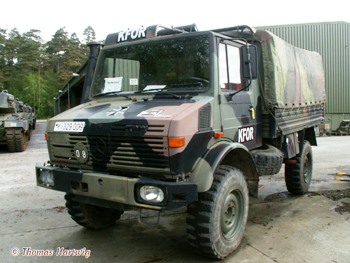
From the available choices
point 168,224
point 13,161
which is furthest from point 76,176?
point 13,161

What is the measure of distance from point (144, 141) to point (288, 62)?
10.2ft

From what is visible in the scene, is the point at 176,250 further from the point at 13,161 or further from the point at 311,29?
the point at 311,29

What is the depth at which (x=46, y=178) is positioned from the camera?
13.8 feet

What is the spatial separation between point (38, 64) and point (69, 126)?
5828 cm

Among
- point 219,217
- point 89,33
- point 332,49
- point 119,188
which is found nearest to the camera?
point 119,188

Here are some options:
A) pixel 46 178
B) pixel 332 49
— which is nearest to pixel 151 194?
pixel 46 178

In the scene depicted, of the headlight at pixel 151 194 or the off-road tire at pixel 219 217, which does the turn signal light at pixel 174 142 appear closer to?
the headlight at pixel 151 194

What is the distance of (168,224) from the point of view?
5.14 m

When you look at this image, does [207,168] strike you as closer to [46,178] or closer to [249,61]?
[249,61]

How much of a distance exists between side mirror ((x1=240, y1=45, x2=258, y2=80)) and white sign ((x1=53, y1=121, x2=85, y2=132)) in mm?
1790

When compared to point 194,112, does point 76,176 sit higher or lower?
lower

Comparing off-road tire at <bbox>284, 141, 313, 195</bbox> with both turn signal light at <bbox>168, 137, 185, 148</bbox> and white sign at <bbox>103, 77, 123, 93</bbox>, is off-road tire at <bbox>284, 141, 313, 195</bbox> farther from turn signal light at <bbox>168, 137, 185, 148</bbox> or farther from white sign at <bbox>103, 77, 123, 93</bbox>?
turn signal light at <bbox>168, 137, 185, 148</bbox>

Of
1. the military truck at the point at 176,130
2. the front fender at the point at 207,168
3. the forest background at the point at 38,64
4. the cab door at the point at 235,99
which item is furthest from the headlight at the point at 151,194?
the forest background at the point at 38,64

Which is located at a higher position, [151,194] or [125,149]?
[125,149]
